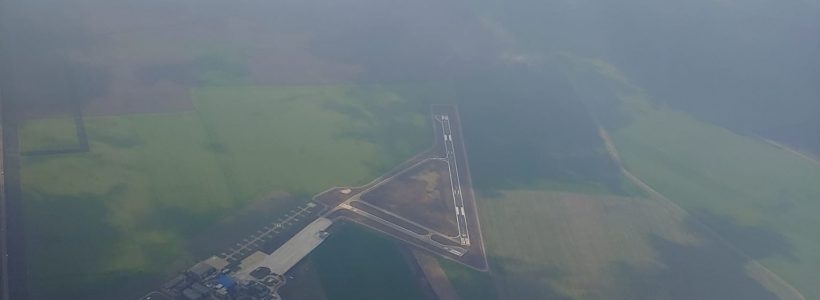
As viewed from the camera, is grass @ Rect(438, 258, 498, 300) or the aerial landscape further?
grass @ Rect(438, 258, 498, 300)

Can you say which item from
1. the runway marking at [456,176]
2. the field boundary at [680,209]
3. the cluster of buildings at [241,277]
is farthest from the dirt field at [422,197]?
the field boundary at [680,209]

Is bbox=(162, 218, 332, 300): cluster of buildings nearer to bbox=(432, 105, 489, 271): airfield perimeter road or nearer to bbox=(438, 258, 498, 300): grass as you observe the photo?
bbox=(438, 258, 498, 300): grass

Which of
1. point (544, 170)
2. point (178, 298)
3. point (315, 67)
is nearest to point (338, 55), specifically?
point (315, 67)

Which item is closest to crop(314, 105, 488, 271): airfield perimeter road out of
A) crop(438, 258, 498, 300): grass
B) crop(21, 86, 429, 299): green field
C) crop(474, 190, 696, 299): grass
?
crop(438, 258, 498, 300): grass

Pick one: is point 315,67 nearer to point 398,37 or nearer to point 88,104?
point 398,37

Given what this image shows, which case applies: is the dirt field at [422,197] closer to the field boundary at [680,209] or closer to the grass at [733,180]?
the field boundary at [680,209]

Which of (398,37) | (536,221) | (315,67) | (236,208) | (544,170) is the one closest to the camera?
(236,208)
